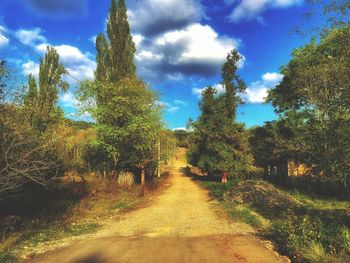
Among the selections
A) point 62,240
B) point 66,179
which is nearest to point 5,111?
point 62,240

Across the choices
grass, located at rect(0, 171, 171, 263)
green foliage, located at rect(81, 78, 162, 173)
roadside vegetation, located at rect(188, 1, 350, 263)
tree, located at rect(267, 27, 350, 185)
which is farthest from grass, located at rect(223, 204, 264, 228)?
green foliage, located at rect(81, 78, 162, 173)

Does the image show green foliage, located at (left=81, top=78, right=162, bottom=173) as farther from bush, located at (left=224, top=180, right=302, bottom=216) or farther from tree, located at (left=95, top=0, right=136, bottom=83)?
bush, located at (left=224, top=180, right=302, bottom=216)

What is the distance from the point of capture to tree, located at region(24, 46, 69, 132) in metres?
17.5

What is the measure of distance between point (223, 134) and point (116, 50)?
1430 centimetres

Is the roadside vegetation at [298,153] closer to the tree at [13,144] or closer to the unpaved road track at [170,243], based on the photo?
the unpaved road track at [170,243]

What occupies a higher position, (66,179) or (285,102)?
(285,102)

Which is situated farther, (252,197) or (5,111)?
(252,197)

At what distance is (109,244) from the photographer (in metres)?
11.2

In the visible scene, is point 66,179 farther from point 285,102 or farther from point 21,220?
point 285,102

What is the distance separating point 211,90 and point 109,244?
31.7 m

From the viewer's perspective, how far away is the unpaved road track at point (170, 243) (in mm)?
9469

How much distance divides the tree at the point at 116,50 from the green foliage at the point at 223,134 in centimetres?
1179

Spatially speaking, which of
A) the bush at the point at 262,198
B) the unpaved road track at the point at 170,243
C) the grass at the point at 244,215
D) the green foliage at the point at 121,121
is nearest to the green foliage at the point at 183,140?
the green foliage at the point at 121,121

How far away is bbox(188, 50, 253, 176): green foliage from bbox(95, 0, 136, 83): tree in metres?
11.8
